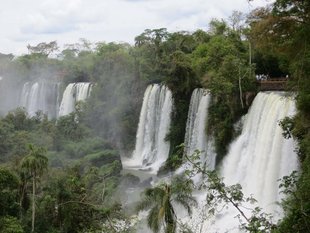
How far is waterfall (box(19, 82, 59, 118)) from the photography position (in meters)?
49.0

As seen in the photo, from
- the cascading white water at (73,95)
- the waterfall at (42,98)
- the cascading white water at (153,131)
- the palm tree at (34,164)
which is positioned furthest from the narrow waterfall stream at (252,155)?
the waterfall at (42,98)

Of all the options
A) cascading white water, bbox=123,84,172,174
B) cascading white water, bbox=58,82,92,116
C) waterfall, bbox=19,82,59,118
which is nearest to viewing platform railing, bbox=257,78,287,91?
cascading white water, bbox=123,84,172,174

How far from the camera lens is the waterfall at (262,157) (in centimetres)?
1664

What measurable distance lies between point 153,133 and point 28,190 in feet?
43.5

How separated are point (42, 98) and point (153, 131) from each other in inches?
798

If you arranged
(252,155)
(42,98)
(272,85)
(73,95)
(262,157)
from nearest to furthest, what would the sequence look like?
(262,157) → (252,155) → (272,85) → (73,95) → (42,98)

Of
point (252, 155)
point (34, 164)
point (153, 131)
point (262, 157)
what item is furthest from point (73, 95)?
point (262, 157)

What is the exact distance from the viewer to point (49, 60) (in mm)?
55594

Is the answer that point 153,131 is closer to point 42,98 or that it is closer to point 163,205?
point 163,205

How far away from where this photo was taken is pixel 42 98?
49438mm

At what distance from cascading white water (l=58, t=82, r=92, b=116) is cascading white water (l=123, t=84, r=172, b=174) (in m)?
10.5

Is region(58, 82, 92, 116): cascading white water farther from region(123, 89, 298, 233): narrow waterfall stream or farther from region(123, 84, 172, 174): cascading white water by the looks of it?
region(123, 89, 298, 233): narrow waterfall stream

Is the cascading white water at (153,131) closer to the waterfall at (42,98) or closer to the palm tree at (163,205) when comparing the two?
the palm tree at (163,205)

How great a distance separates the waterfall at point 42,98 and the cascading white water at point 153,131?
655 inches
